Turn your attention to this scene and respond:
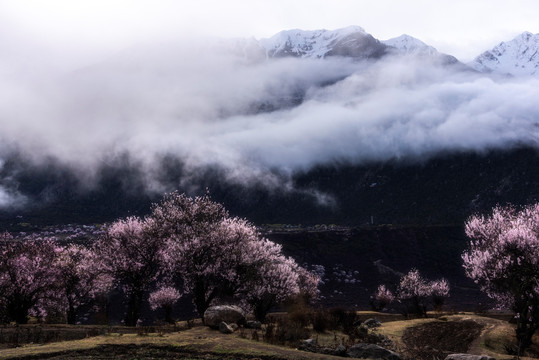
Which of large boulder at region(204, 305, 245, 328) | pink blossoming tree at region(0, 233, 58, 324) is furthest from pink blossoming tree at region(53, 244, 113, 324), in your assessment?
large boulder at region(204, 305, 245, 328)

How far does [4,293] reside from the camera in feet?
154

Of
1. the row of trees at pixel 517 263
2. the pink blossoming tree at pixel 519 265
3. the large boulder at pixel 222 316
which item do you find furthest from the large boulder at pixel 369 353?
the pink blossoming tree at pixel 519 265

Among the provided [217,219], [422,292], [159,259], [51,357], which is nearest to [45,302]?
[159,259]

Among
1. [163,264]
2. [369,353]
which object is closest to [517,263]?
[369,353]

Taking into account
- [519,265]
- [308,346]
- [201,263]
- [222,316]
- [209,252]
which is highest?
[209,252]

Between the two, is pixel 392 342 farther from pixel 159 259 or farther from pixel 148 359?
pixel 159 259

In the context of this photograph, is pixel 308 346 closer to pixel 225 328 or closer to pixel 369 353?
pixel 369 353

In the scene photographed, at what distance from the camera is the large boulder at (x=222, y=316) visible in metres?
29.1

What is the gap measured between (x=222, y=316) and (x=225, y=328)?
2.14m

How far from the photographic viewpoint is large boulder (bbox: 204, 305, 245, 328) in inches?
1145

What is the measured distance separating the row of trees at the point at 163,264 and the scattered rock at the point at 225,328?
11650 millimetres

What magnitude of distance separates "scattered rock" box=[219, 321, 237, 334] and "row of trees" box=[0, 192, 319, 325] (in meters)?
11.7

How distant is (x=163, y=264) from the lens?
4616 cm

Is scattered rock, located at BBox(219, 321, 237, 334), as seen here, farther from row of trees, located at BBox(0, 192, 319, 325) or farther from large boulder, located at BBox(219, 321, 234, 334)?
row of trees, located at BBox(0, 192, 319, 325)
